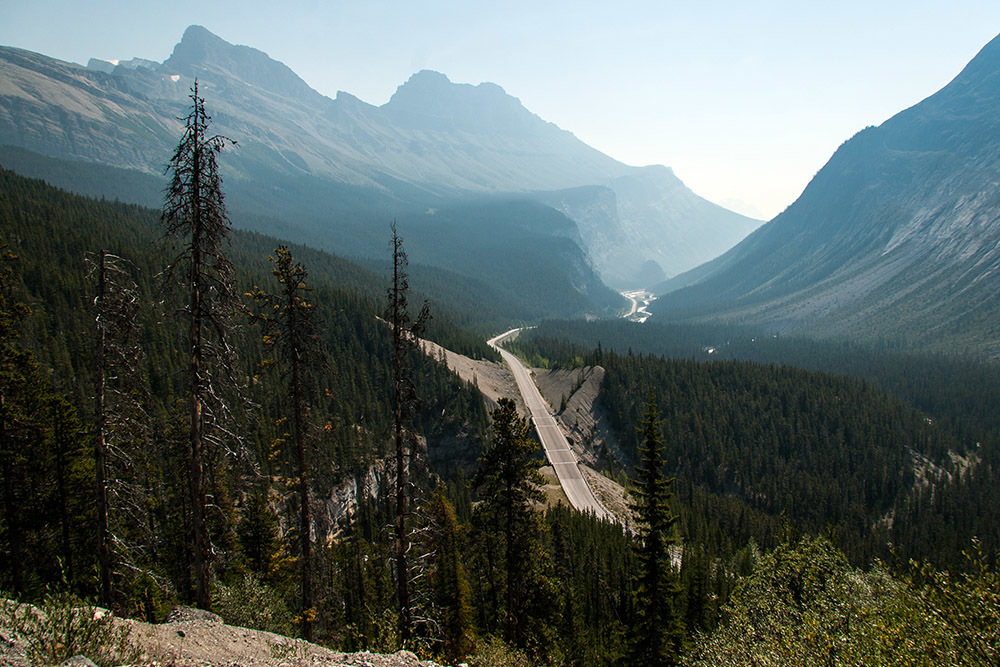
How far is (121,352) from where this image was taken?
51.8 ft

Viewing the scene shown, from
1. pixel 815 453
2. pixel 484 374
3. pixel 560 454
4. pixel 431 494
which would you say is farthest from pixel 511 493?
pixel 815 453

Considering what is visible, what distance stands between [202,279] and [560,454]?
73256mm

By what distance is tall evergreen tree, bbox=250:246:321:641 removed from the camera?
648 inches

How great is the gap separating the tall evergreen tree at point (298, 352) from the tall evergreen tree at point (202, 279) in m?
1.46

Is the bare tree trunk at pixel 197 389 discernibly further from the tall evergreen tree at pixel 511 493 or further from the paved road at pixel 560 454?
the paved road at pixel 560 454

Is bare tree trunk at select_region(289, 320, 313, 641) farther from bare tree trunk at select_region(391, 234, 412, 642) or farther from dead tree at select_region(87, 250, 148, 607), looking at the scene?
dead tree at select_region(87, 250, 148, 607)

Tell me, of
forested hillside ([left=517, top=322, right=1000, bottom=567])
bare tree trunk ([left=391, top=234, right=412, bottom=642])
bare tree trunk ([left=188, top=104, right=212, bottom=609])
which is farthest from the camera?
forested hillside ([left=517, top=322, right=1000, bottom=567])

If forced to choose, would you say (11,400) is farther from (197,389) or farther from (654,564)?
(654,564)

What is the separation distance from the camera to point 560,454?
8244 cm

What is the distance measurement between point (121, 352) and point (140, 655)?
365 inches

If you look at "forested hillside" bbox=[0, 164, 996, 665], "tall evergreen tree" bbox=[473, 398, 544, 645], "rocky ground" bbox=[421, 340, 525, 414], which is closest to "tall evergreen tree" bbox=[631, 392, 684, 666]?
"forested hillside" bbox=[0, 164, 996, 665]

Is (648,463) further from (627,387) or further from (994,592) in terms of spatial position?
(627,387)

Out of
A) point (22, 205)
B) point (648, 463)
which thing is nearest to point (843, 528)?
point (648, 463)

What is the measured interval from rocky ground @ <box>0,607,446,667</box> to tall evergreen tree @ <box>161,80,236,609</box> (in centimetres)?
183
